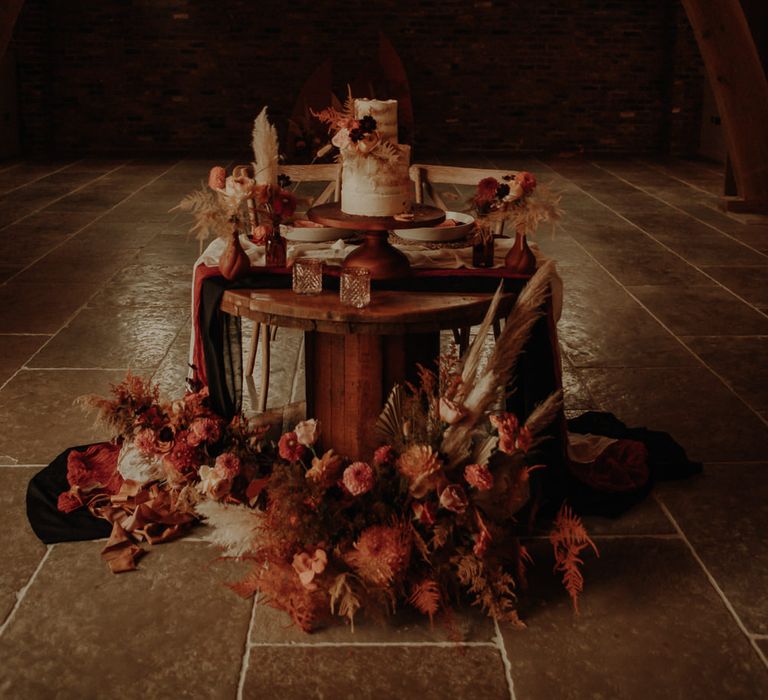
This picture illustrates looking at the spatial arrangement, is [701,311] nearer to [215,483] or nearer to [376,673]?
[215,483]

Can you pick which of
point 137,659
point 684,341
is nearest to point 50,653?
point 137,659

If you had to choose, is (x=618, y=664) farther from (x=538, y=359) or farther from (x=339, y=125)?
(x=339, y=125)

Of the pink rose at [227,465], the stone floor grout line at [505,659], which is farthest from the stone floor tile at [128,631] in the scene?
the stone floor grout line at [505,659]

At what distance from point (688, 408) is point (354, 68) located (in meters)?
9.37

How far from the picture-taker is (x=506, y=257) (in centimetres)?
280

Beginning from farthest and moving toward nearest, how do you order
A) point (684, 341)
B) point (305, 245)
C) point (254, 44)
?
point (254, 44)
point (684, 341)
point (305, 245)

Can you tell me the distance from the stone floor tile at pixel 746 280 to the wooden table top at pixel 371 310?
10.6 feet

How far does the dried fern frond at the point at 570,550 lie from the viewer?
2.41 m

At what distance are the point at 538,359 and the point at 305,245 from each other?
862 mm

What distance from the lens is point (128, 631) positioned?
7.47 feet

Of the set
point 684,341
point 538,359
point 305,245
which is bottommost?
point 684,341

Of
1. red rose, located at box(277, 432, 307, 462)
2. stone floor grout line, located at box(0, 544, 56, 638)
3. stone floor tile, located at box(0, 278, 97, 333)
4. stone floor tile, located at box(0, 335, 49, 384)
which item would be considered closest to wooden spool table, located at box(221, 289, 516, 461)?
red rose, located at box(277, 432, 307, 462)

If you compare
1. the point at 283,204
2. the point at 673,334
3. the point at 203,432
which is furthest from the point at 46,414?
the point at 673,334

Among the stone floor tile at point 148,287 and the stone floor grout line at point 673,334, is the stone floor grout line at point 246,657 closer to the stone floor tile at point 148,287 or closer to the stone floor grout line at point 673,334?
the stone floor grout line at point 673,334
